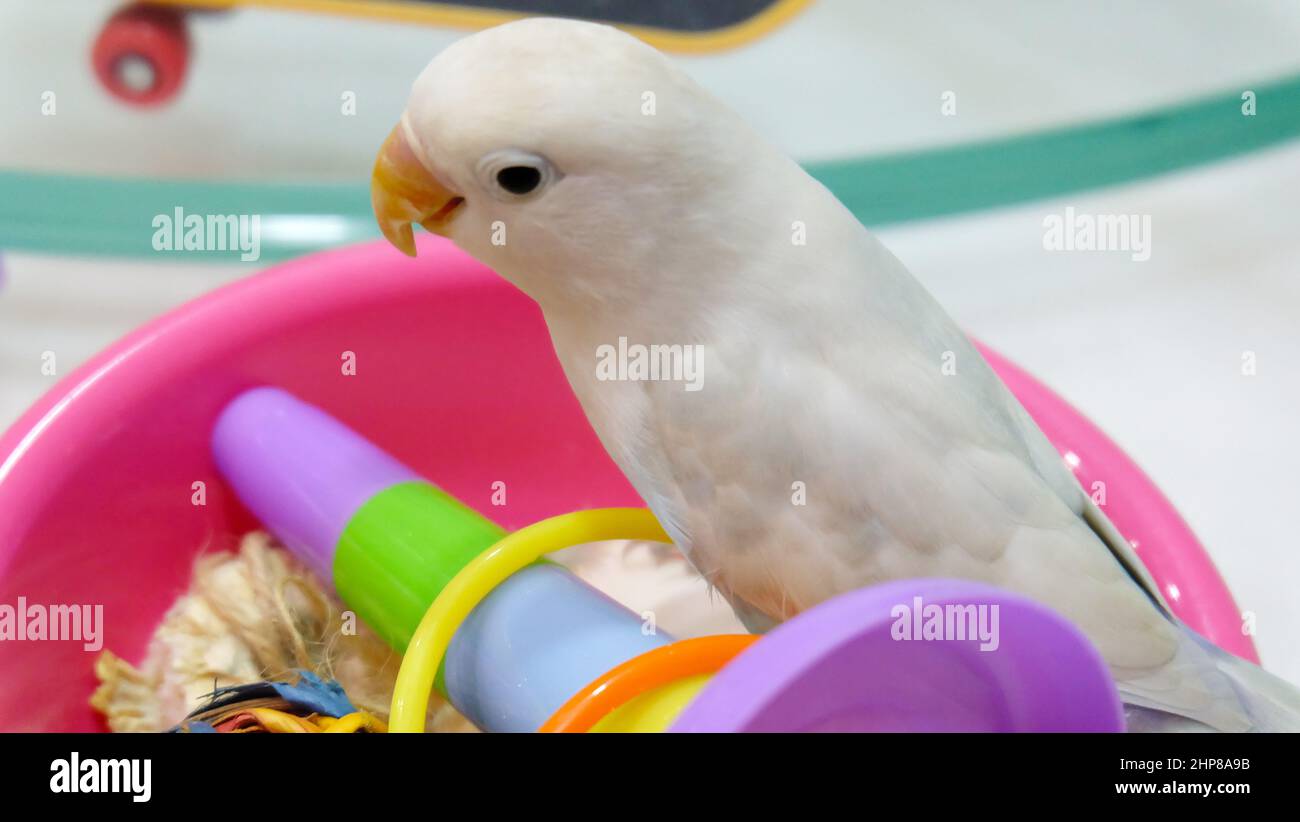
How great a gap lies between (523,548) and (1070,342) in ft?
→ 2.22

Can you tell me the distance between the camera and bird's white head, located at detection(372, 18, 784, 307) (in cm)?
50

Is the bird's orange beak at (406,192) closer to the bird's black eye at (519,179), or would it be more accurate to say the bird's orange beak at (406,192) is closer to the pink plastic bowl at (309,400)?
Result: the bird's black eye at (519,179)

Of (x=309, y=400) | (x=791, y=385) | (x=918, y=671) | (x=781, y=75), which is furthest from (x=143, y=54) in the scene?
(x=918, y=671)

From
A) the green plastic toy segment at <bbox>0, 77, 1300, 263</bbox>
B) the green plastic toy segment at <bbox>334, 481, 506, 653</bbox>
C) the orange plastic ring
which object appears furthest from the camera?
the green plastic toy segment at <bbox>0, 77, 1300, 263</bbox>

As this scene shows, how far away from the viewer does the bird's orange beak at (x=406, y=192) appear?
1.82 feet

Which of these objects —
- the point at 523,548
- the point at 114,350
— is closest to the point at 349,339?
the point at 114,350

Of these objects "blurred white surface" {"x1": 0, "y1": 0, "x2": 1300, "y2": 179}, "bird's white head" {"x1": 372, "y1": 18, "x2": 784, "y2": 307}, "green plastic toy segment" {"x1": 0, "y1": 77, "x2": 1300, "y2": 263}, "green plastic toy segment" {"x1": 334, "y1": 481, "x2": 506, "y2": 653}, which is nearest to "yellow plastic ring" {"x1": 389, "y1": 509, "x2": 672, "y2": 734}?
"green plastic toy segment" {"x1": 334, "y1": 481, "x2": 506, "y2": 653}

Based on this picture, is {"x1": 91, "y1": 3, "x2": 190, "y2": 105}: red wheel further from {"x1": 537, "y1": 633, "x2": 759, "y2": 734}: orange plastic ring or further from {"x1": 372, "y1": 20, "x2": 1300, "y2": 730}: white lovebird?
{"x1": 537, "y1": 633, "x2": 759, "y2": 734}: orange plastic ring

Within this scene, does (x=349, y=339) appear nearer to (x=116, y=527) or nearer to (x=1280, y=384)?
(x=116, y=527)

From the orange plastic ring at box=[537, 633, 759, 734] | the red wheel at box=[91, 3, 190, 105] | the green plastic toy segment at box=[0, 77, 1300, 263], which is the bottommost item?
the orange plastic ring at box=[537, 633, 759, 734]

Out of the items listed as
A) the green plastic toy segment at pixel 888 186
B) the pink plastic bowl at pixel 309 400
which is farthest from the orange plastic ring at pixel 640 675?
the green plastic toy segment at pixel 888 186

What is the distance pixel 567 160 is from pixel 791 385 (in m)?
0.16

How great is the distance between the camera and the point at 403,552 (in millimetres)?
684
